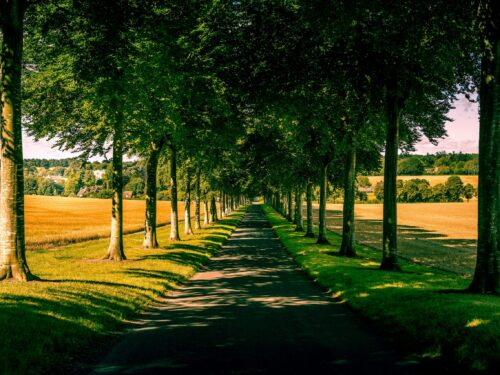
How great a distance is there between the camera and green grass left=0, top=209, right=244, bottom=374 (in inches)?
270

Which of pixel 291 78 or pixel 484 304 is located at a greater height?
pixel 291 78

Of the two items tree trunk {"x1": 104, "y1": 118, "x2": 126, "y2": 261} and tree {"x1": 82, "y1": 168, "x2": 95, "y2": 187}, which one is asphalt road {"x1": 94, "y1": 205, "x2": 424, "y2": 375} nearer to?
tree trunk {"x1": 104, "y1": 118, "x2": 126, "y2": 261}

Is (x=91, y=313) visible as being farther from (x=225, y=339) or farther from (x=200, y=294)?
(x=200, y=294)

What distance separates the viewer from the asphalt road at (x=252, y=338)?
21.6 ft

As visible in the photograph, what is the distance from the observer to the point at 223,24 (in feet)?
63.3

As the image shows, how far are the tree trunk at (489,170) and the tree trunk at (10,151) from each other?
11753 mm

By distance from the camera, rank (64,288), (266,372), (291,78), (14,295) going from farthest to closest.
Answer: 1. (291,78)
2. (64,288)
3. (14,295)
4. (266,372)

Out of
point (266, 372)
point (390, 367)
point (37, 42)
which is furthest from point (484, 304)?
point (37, 42)

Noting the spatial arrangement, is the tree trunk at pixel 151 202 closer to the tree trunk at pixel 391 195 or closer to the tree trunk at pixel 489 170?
the tree trunk at pixel 391 195

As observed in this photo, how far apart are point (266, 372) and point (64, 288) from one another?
7.10m

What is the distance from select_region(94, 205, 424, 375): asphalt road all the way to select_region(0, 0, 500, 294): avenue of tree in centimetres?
414

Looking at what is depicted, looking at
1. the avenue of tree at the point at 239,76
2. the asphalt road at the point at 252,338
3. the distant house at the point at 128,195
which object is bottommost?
the distant house at the point at 128,195

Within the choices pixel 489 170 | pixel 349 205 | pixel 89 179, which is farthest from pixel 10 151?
pixel 349 205

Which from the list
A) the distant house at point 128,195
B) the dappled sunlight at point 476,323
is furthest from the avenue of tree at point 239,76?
the distant house at point 128,195
